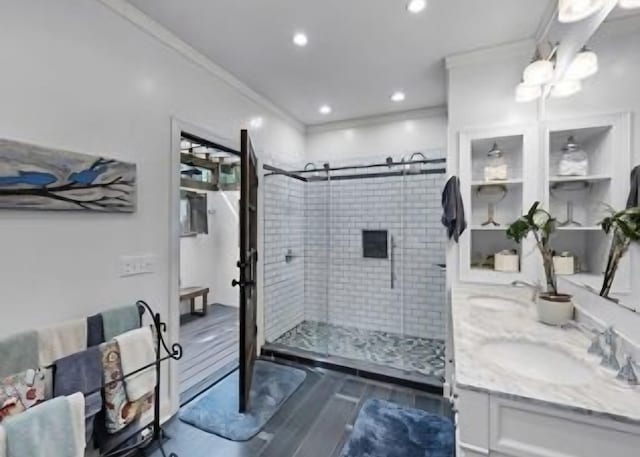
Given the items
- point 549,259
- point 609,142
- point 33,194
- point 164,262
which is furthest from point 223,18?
point 549,259

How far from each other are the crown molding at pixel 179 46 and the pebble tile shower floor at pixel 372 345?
268 cm

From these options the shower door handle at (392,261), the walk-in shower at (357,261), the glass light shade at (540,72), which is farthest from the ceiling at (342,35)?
the shower door handle at (392,261)

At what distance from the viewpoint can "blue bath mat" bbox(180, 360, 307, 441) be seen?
2109 millimetres

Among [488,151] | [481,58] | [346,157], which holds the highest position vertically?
[481,58]

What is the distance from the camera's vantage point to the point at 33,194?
57.7 inches

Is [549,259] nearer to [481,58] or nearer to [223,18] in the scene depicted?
[481,58]

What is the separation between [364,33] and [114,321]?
241 centimetres

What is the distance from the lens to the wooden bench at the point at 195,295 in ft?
14.6

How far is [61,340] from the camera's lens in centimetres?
145

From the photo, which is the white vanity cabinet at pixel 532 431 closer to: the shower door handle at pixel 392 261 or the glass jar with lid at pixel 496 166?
the glass jar with lid at pixel 496 166

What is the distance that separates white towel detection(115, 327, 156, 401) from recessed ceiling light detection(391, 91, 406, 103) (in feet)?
9.82

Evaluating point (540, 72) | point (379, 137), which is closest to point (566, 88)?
point (540, 72)

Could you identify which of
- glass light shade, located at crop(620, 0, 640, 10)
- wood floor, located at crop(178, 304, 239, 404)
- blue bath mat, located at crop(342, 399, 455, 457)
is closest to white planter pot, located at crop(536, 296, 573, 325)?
blue bath mat, located at crop(342, 399, 455, 457)

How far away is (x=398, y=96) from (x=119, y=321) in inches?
122
